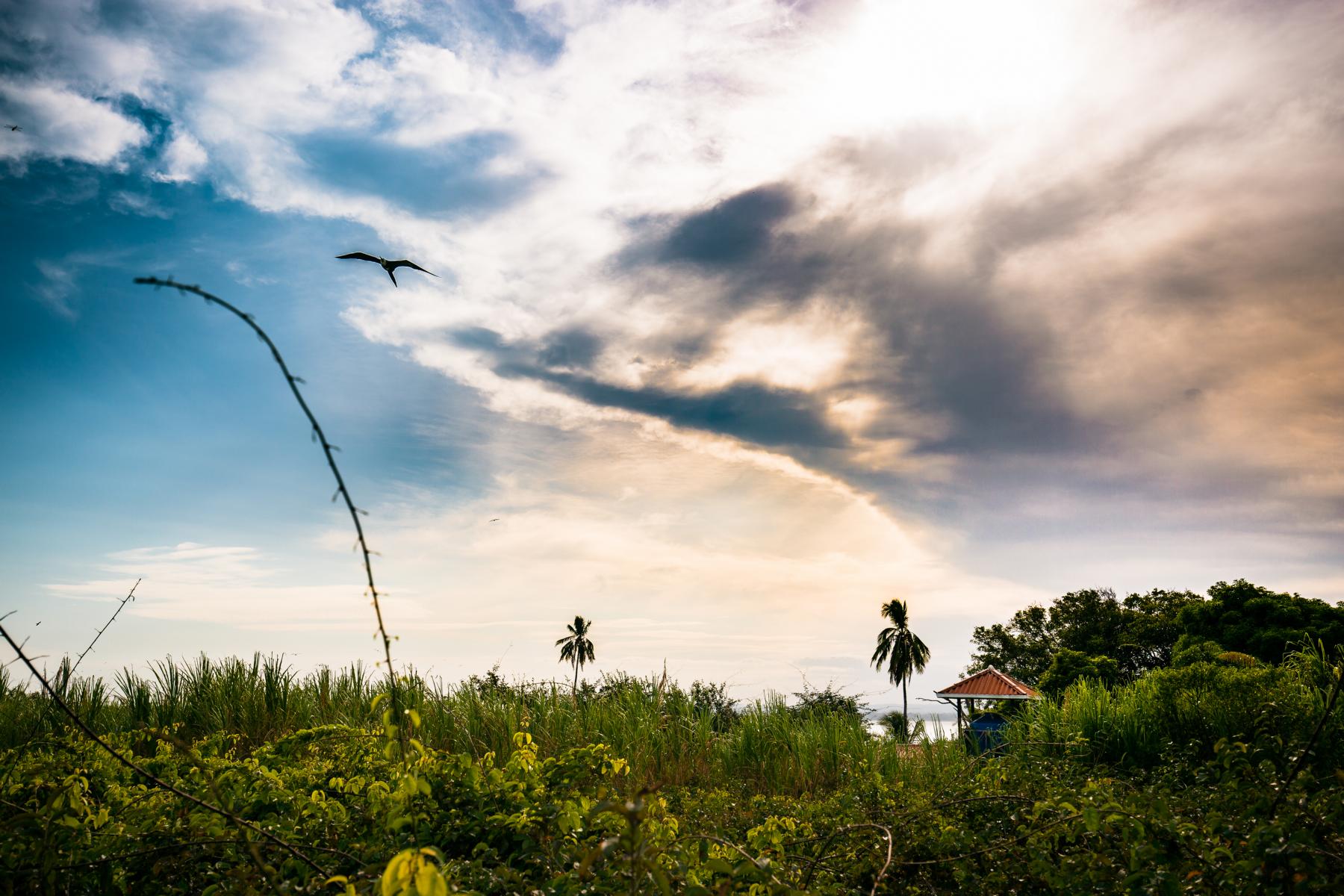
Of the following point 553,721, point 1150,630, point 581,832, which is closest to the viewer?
point 581,832

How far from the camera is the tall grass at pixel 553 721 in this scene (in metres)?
10.2

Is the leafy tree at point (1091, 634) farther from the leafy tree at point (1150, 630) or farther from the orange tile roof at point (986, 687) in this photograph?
the orange tile roof at point (986, 687)

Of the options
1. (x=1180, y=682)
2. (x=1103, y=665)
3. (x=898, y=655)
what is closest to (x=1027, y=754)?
(x=1180, y=682)

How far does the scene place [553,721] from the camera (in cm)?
1054

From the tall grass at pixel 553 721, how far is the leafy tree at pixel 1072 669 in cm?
2162

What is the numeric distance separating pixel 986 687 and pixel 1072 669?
5.44m

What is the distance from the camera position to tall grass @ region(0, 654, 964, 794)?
A: 10195mm

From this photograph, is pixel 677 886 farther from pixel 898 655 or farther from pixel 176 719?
pixel 898 655

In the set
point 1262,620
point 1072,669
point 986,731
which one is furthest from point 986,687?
point 986,731

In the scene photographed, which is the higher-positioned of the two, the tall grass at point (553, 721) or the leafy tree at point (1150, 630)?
the leafy tree at point (1150, 630)

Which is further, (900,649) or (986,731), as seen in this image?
(900,649)

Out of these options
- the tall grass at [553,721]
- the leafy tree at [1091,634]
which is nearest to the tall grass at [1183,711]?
the tall grass at [553,721]

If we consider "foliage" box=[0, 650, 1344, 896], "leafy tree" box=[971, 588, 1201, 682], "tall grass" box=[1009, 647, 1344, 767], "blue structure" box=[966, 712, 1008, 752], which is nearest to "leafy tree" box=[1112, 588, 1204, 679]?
"leafy tree" box=[971, 588, 1201, 682]

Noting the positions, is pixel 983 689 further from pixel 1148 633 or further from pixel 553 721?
pixel 553 721
